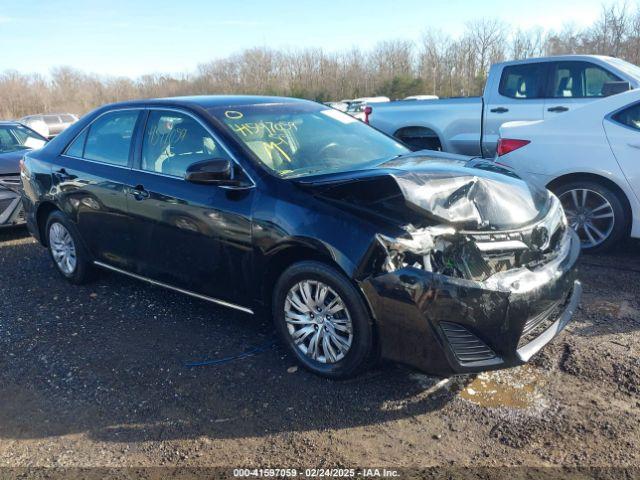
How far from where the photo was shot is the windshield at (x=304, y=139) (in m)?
3.80

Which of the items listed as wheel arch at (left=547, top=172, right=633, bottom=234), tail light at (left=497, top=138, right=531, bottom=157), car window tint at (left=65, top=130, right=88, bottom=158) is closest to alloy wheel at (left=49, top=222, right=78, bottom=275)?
car window tint at (left=65, top=130, right=88, bottom=158)

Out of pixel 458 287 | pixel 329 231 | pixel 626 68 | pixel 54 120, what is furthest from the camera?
pixel 54 120

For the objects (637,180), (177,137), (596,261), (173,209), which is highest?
(177,137)

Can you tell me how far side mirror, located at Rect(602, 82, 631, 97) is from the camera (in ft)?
22.0

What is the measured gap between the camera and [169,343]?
4.00m

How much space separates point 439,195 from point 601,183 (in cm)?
294

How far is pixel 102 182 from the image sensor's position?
452cm

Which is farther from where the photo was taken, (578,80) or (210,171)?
(578,80)

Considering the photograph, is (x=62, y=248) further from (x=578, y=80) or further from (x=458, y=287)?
(x=578, y=80)

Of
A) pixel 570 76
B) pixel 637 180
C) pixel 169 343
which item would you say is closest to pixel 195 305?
pixel 169 343

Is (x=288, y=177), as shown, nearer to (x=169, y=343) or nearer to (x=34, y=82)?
(x=169, y=343)

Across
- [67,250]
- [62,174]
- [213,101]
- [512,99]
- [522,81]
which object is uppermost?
[213,101]

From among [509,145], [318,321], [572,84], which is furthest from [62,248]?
[572,84]

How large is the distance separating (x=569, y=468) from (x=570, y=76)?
6.19m
